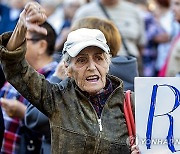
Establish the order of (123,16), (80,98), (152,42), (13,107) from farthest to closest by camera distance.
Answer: (152,42) → (123,16) → (13,107) → (80,98)

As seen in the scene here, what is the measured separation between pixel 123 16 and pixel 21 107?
10.7 ft

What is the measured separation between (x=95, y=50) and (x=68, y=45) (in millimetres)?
154

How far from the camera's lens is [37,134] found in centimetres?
544

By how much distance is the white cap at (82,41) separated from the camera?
387 centimetres

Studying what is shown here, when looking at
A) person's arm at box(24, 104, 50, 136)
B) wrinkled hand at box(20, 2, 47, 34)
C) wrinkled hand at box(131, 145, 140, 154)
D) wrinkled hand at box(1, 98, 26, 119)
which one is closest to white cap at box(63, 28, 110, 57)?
wrinkled hand at box(20, 2, 47, 34)

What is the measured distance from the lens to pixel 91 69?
3.89 metres

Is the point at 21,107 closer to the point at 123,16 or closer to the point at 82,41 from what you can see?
the point at 82,41

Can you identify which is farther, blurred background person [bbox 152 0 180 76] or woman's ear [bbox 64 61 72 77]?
blurred background person [bbox 152 0 180 76]

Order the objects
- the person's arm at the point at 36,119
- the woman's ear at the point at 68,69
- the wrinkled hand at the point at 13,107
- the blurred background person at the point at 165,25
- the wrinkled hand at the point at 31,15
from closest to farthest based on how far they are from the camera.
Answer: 1. the wrinkled hand at the point at 31,15
2. the woman's ear at the point at 68,69
3. the person's arm at the point at 36,119
4. the wrinkled hand at the point at 13,107
5. the blurred background person at the point at 165,25

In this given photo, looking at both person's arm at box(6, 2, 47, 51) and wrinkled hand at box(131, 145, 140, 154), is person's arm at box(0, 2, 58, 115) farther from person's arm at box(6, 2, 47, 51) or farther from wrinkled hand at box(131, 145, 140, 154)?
wrinkled hand at box(131, 145, 140, 154)

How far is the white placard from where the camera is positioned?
3.84 meters

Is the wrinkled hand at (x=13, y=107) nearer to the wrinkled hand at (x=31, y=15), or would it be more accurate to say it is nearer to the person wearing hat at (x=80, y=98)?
the person wearing hat at (x=80, y=98)

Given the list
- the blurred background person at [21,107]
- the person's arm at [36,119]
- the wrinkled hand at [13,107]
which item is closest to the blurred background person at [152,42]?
the blurred background person at [21,107]

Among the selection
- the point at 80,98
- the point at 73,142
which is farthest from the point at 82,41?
the point at 73,142
